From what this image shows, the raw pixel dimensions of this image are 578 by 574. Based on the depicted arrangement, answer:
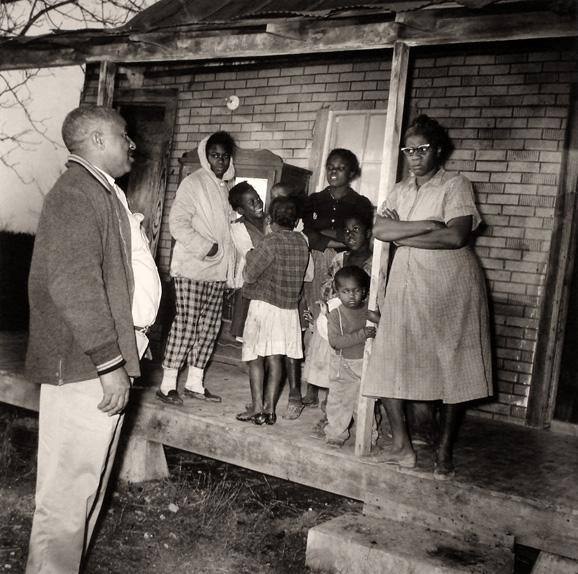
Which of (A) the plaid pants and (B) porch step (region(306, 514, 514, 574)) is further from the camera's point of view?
(A) the plaid pants

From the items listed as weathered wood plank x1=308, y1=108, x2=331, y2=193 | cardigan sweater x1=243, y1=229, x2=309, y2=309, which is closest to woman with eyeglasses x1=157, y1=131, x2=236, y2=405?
cardigan sweater x1=243, y1=229, x2=309, y2=309

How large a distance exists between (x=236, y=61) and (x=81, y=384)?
18.6ft

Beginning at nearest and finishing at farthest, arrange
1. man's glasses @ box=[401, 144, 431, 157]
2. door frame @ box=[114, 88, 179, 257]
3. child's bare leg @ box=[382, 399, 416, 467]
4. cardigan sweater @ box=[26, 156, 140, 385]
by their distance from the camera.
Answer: cardigan sweater @ box=[26, 156, 140, 385] < man's glasses @ box=[401, 144, 431, 157] < child's bare leg @ box=[382, 399, 416, 467] < door frame @ box=[114, 88, 179, 257]

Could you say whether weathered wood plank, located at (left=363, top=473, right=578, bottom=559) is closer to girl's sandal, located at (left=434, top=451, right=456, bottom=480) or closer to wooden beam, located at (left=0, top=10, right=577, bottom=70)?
girl's sandal, located at (left=434, top=451, right=456, bottom=480)

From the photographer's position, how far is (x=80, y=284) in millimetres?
2482

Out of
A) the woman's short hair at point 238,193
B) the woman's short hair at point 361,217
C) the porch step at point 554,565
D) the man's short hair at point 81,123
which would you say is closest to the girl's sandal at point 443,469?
the porch step at point 554,565

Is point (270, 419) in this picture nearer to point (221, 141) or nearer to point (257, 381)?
point (257, 381)

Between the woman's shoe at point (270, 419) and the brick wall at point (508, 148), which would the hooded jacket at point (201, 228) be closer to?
the woman's shoe at point (270, 419)

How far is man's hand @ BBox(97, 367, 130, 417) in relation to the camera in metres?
2.57

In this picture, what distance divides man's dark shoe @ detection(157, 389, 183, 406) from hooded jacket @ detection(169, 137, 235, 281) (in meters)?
0.99

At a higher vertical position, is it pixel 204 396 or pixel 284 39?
pixel 284 39

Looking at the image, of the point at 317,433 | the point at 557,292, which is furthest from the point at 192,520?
the point at 557,292

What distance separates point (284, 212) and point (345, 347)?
115 cm

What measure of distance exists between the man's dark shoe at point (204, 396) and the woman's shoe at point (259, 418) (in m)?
0.66
